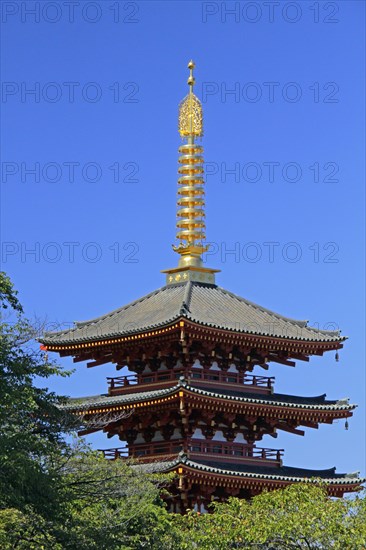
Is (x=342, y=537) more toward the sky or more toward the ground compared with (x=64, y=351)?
more toward the ground

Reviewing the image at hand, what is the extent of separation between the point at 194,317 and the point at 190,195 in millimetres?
8385

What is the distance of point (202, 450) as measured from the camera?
61625mm

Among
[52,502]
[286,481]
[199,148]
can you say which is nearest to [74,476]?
[52,502]

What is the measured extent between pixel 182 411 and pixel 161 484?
3.13 meters

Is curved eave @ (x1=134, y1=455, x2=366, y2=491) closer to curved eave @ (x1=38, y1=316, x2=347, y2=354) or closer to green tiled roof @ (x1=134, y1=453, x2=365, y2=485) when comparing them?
green tiled roof @ (x1=134, y1=453, x2=365, y2=485)

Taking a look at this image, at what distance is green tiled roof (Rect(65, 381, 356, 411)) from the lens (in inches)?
2383

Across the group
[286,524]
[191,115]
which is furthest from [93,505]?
[191,115]

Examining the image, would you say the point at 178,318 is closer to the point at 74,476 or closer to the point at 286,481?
the point at 286,481

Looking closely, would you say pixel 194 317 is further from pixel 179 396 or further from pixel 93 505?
pixel 93 505

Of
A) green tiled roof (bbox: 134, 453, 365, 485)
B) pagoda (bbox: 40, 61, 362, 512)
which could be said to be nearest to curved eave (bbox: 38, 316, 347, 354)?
pagoda (bbox: 40, 61, 362, 512)

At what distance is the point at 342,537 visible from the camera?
48.5 m

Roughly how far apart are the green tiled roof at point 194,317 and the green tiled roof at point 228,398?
102 inches

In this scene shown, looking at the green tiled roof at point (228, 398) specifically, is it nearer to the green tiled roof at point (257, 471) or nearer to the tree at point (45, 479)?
the green tiled roof at point (257, 471)

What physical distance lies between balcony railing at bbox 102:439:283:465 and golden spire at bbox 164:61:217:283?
806 centimetres
